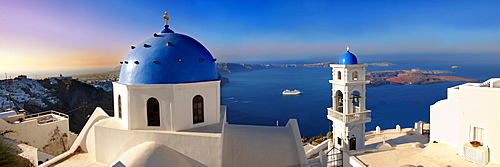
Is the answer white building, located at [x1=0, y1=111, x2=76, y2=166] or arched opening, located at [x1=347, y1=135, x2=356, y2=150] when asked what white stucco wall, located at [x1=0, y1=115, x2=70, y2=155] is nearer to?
white building, located at [x1=0, y1=111, x2=76, y2=166]

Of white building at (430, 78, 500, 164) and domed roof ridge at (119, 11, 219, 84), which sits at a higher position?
domed roof ridge at (119, 11, 219, 84)

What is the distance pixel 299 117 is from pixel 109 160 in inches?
1514

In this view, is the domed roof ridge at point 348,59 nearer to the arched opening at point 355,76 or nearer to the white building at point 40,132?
the arched opening at point 355,76

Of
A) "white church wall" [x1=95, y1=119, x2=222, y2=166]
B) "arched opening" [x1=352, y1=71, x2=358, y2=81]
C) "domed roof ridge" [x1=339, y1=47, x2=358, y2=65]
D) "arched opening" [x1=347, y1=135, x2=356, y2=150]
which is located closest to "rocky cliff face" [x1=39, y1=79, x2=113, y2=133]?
"white church wall" [x1=95, y1=119, x2=222, y2=166]

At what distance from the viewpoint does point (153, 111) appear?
290 inches

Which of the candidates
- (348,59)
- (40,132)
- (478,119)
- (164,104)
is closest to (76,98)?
(40,132)

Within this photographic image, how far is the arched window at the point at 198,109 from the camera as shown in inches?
301

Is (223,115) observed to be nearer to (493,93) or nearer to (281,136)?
(281,136)

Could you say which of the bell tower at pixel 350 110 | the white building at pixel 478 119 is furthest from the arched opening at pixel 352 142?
the white building at pixel 478 119

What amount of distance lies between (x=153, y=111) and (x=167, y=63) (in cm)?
147

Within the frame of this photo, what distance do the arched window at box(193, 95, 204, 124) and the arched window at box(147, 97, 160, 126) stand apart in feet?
3.40

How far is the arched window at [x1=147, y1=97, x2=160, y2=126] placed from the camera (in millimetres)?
7340

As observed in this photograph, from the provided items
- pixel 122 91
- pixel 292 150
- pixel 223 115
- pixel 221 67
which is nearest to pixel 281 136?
pixel 292 150

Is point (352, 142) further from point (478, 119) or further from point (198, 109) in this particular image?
point (198, 109)
